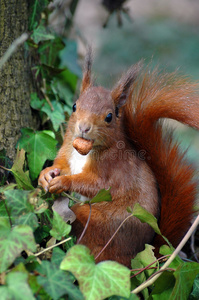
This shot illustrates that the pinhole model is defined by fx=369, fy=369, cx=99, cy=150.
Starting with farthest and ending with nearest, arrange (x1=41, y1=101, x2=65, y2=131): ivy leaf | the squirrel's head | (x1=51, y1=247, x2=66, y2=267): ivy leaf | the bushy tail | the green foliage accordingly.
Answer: (x1=41, y1=101, x2=65, y2=131): ivy leaf → the bushy tail → the squirrel's head → (x1=51, y1=247, x2=66, y2=267): ivy leaf → the green foliage

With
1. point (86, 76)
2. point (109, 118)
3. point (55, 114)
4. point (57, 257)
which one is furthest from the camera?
point (55, 114)

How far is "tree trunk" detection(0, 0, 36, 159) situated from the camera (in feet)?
5.33

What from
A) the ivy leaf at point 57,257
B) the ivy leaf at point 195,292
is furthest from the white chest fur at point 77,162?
the ivy leaf at point 195,292

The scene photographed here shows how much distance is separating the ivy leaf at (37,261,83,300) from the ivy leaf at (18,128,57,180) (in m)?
0.72

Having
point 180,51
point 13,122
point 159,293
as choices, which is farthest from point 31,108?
point 180,51

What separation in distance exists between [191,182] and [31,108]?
0.85m

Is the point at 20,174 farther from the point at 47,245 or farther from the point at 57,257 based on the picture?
the point at 57,257

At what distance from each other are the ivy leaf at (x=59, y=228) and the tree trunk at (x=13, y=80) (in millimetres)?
580

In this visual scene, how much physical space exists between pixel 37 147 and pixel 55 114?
0.27 m

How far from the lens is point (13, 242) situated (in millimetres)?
1000

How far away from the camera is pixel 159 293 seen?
1286mm

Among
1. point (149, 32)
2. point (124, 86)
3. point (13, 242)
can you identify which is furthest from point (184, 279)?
point (149, 32)

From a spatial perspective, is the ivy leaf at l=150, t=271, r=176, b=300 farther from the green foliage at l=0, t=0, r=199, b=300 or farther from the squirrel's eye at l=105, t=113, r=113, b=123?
the squirrel's eye at l=105, t=113, r=113, b=123

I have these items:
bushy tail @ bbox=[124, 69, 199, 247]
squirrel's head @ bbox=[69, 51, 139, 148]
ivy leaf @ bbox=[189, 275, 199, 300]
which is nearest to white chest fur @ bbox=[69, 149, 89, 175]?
squirrel's head @ bbox=[69, 51, 139, 148]
